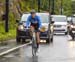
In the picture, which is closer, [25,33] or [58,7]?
[25,33]

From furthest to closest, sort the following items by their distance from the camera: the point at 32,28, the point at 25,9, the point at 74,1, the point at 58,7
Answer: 1. the point at 74,1
2. the point at 58,7
3. the point at 25,9
4. the point at 32,28

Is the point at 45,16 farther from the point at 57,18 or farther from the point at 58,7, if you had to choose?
the point at 58,7

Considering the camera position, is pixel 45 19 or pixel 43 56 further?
pixel 45 19

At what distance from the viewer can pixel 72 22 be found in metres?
31.0

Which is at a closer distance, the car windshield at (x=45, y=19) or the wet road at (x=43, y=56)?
the wet road at (x=43, y=56)

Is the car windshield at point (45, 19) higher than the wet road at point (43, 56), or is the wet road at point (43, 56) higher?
the car windshield at point (45, 19)

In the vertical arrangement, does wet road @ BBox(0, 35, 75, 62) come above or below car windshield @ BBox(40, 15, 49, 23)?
below

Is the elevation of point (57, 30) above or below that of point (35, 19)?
below

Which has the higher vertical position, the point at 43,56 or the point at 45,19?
the point at 45,19

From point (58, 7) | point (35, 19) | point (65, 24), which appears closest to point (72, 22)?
point (65, 24)

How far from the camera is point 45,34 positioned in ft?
82.5

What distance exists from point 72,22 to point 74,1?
9946 centimetres

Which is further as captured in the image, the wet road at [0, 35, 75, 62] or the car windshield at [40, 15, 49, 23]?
the car windshield at [40, 15, 49, 23]

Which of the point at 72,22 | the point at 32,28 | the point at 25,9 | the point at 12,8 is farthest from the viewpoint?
the point at 25,9
